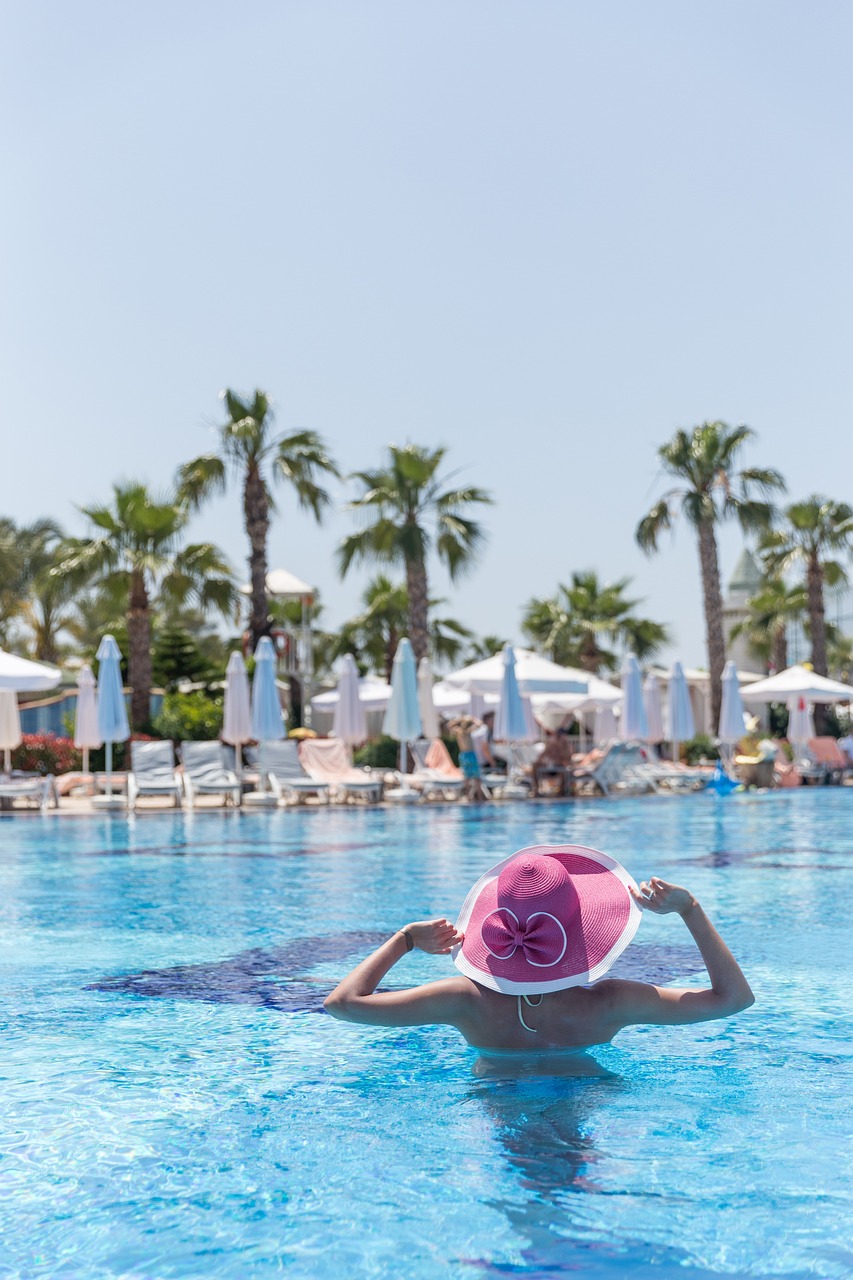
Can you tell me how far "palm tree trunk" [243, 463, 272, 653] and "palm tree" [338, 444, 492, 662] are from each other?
10.4 feet

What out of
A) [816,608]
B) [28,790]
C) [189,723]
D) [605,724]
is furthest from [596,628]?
[28,790]

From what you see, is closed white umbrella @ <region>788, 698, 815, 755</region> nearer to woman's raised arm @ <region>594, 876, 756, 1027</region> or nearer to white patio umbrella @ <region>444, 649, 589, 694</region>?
white patio umbrella @ <region>444, 649, 589, 694</region>

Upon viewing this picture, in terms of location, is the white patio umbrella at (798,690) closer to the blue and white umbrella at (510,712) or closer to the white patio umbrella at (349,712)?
the blue and white umbrella at (510,712)

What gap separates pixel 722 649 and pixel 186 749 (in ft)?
48.0

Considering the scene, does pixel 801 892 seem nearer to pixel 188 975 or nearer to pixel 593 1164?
pixel 188 975

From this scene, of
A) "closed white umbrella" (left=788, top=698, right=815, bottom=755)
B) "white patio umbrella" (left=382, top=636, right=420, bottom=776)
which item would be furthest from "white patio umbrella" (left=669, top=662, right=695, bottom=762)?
"white patio umbrella" (left=382, top=636, right=420, bottom=776)

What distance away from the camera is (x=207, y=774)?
1912cm

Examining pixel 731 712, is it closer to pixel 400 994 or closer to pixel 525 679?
pixel 525 679

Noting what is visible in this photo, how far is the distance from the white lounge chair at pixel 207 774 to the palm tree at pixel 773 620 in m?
24.3

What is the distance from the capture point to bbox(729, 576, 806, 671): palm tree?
40.3 m

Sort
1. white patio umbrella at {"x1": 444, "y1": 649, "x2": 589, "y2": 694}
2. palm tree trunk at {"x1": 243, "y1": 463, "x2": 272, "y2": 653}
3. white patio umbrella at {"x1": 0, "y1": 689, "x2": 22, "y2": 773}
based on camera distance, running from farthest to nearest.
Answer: palm tree trunk at {"x1": 243, "y1": 463, "x2": 272, "y2": 653}
white patio umbrella at {"x1": 444, "y1": 649, "x2": 589, "y2": 694}
white patio umbrella at {"x1": 0, "y1": 689, "x2": 22, "y2": 773}

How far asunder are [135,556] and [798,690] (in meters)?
13.7

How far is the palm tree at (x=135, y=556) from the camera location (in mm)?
24625

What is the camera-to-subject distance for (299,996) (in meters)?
6.12
